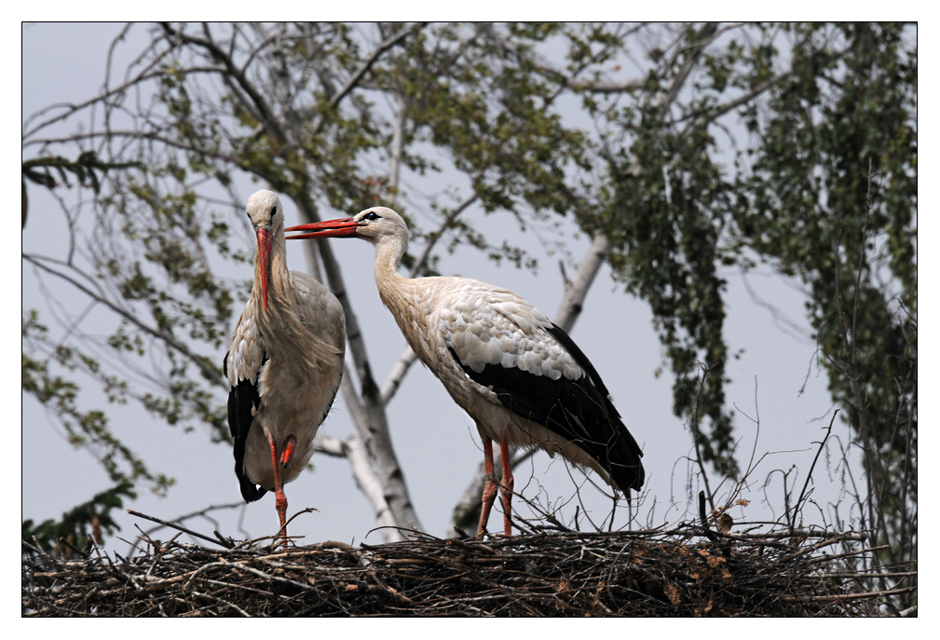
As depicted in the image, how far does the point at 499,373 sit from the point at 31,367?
16.9 feet

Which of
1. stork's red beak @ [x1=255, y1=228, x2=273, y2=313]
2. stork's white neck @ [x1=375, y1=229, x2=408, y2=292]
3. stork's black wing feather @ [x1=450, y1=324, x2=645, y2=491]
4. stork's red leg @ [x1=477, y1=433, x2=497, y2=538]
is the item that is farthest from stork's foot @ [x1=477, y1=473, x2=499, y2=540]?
stork's red beak @ [x1=255, y1=228, x2=273, y2=313]

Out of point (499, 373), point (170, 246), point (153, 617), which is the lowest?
point (153, 617)

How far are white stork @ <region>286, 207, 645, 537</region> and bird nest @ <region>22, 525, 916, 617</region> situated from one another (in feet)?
2.02

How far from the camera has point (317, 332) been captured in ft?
14.1

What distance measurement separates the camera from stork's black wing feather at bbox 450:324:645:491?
4094 millimetres

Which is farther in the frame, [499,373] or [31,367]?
[31,367]

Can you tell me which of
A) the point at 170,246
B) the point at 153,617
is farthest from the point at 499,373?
the point at 170,246

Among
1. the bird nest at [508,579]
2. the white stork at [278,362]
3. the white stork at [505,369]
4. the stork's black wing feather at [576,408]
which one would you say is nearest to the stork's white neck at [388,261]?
the white stork at [505,369]

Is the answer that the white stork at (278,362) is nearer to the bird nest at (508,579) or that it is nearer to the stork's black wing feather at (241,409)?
the stork's black wing feather at (241,409)

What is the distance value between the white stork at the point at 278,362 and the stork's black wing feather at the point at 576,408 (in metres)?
0.62

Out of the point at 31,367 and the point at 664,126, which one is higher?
the point at 664,126

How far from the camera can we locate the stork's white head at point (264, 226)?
396 centimetres

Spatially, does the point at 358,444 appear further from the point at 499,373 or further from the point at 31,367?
the point at 499,373

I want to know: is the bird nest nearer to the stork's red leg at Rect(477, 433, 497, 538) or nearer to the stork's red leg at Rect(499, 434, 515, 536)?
the stork's red leg at Rect(499, 434, 515, 536)
